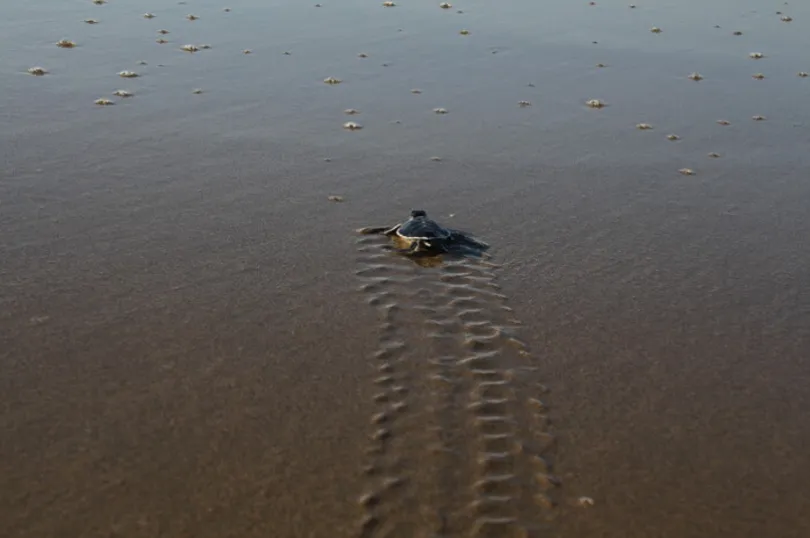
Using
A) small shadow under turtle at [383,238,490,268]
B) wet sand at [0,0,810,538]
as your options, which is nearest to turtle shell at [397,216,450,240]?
small shadow under turtle at [383,238,490,268]

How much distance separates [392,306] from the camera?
7176 millimetres

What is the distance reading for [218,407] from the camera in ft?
19.1

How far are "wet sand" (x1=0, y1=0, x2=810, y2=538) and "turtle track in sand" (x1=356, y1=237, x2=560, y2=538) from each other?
0.07 feet

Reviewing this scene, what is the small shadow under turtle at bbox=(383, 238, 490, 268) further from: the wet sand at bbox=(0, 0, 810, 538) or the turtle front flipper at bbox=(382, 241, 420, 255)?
the wet sand at bbox=(0, 0, 810, 538)

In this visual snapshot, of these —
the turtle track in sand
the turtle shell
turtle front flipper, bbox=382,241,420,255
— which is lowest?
the turtle track in sand

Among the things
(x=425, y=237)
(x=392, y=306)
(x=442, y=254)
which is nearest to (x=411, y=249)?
(x=425, y=237)

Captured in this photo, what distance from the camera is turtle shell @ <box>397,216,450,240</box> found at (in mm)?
8008

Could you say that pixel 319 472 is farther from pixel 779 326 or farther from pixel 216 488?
pixel 779 326

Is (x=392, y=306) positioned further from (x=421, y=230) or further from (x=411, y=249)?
(x=421, y=230)

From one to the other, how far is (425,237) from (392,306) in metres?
1.04

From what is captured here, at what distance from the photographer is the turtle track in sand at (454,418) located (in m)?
4.94

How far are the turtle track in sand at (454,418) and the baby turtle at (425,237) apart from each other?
0.26 meters

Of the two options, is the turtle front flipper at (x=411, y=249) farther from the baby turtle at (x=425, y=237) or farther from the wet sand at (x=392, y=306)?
the wet sand at (x=392, y=306)

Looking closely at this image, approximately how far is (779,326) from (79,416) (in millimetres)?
5469
